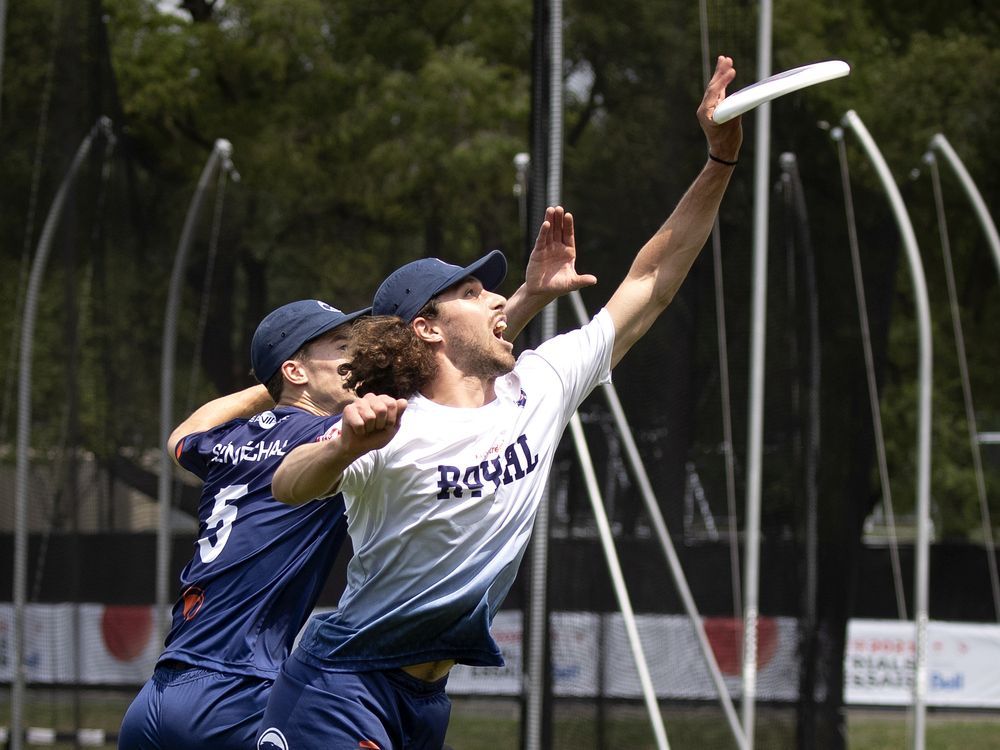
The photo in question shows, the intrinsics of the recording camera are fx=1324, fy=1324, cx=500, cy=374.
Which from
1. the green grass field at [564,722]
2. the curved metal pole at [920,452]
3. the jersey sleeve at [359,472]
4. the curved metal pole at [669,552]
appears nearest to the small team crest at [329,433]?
the jersey sleeve at [359,472]

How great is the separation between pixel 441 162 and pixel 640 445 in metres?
7.40

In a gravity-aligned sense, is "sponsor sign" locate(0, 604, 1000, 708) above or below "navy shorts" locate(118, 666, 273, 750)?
below

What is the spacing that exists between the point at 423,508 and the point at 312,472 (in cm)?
34

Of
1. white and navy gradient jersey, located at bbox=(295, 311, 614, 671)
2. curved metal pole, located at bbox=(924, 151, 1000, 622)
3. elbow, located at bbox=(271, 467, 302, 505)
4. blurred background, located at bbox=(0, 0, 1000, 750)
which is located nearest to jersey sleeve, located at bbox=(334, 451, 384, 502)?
white and navy gradient jersey, located at bbox=(295, 311, 614, 671)

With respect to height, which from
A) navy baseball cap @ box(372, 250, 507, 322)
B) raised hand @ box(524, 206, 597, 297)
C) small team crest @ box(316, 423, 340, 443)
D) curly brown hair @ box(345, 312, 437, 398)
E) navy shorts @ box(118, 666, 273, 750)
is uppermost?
raised hand @ box(524, 206, 597, 297)

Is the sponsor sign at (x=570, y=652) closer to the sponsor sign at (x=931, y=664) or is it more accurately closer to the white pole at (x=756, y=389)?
the white pole at (x=756, y=389)

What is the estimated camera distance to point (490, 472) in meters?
2.86

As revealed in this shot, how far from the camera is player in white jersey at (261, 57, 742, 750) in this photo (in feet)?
9.00

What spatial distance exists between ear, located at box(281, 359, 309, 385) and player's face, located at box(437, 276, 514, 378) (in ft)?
2.27

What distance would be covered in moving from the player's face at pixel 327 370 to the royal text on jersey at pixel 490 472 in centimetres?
81

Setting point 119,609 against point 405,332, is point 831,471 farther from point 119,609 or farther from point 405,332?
point 405,332

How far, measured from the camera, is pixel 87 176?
7.61 metres

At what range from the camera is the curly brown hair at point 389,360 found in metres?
2.90

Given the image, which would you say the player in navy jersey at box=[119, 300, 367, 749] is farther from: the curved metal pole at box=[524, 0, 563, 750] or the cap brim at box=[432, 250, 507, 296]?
the curved metal pole at box=[524, 0, 563, 750]
